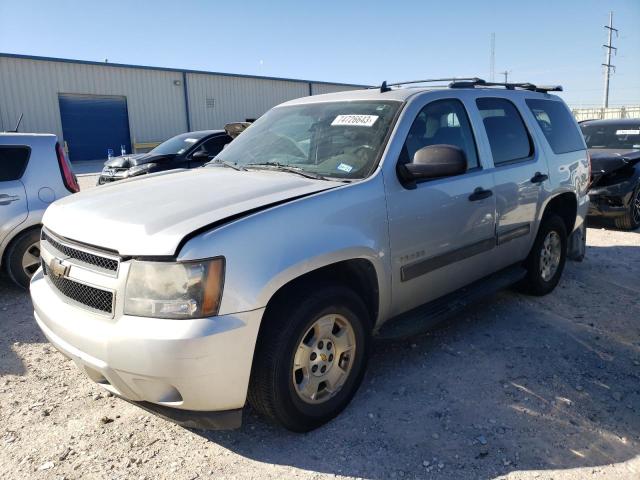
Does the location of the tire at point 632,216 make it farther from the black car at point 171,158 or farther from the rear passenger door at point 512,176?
the black car at point 171,158

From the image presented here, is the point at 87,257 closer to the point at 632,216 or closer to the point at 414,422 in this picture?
the point at 414,422

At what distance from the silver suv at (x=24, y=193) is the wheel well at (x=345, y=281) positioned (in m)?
3.80

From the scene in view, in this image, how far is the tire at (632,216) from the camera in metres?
7.75

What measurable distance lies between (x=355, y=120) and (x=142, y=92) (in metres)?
23.9

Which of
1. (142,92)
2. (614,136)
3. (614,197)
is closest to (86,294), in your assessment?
(614,197)

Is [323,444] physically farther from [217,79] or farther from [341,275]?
[217,79]

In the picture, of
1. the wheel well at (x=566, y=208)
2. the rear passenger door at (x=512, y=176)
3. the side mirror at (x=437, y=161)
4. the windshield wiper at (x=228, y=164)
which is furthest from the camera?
the wheel well at (x=566, y=208)

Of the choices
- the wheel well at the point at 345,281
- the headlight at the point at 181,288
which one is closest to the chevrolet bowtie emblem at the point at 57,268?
the headlight at the point at 181,288

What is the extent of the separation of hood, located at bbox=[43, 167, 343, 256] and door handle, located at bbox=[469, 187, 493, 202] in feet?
3.96

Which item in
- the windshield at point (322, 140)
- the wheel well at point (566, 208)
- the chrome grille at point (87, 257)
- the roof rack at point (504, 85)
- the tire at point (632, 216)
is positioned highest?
the roof rack at point (504, 85)

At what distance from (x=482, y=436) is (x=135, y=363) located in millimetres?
1881

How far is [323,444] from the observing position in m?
2.79

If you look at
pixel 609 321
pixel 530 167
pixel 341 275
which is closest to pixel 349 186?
pixel 341 275

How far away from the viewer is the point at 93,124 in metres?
23.6
